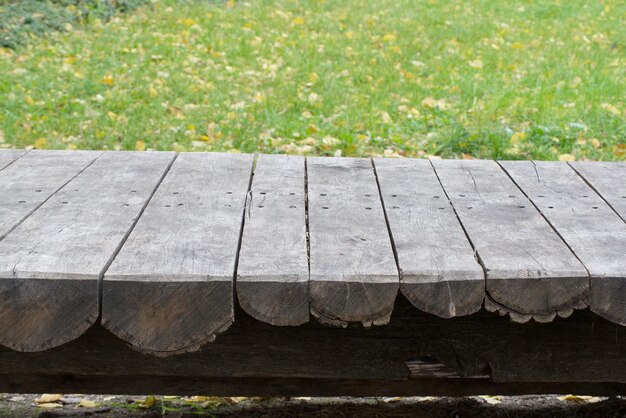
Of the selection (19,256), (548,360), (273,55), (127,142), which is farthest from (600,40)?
(19,256)

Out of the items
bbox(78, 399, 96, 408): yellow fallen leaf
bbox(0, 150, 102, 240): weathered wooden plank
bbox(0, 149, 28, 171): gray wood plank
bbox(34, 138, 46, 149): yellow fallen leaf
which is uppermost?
bbox(0, 150, 102, 240): weathered wooden plank

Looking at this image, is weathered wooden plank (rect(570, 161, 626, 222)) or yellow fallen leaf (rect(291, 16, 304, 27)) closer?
weathered wooden plank (rect(570, 161, 626, 222))

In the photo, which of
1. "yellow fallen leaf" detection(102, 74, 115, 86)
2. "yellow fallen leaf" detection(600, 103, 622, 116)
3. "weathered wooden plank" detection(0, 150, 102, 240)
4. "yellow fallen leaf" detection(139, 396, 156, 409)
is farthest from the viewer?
"yellow fallen leaf" detection(102, 74, 115, 86)

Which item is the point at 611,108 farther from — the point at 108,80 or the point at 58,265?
the point at 58,265

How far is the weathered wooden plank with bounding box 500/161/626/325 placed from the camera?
1706mm

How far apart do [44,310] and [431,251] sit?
2.79ft

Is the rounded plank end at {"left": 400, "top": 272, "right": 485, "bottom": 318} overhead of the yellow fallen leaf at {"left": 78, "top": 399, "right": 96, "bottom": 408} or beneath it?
overhead

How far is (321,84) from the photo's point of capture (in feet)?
19.9

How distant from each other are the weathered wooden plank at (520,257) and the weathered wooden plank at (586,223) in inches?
1.2

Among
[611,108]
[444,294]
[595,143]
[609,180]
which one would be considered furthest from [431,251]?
[611,108]

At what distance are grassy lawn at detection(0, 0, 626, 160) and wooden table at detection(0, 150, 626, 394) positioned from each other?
7.62 feet

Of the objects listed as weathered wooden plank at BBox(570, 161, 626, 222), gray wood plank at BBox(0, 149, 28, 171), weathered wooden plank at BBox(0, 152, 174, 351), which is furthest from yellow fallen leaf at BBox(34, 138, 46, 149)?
weathered wooden plank at BBox(570, 161, 626, 222)

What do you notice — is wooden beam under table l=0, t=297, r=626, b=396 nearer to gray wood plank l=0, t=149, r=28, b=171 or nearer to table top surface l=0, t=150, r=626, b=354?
table top surface l=0, t=150, r=626, b=354

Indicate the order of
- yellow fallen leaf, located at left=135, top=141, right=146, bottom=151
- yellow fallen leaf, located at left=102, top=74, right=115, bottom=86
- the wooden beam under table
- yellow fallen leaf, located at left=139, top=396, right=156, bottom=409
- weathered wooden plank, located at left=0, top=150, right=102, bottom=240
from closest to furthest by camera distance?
1. the wooden beam under table
2. weathered wooden plank, located at left=0, top=150, right=102, bottom=240
3. yellow fallen leaf, located at left=139, top=396, right=156, bottom=409
4. yellow fallen leaf, located at left=135, top=141, right=146, bottom=151
5. yellow fallen leaf, located at left=102, top=74, right=115, bottom=86
